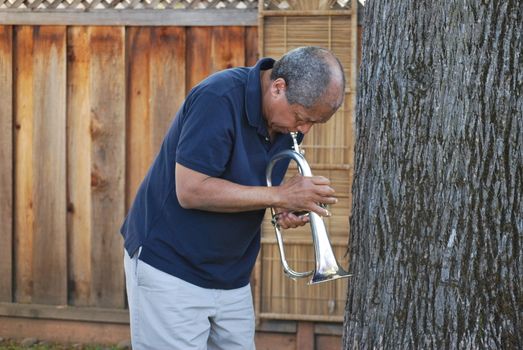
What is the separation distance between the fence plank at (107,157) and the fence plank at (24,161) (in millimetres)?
401

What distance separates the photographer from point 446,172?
338cm

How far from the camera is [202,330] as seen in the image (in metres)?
3.84

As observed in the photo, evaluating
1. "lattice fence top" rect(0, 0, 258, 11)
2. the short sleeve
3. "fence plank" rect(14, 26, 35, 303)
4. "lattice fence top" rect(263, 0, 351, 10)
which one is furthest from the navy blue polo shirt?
"fence plank" rect(14, 26, 35, 303)

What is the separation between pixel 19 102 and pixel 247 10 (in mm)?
1503

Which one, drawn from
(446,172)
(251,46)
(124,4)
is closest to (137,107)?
(124,4)

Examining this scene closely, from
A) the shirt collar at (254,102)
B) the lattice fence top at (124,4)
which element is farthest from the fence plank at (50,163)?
the shirt collar at (254,102)

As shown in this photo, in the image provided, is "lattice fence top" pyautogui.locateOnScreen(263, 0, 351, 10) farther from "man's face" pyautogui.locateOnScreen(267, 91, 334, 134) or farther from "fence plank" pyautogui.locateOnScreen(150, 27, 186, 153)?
"man's face" pyautogui.locateOnScreen(267, 91, 334, 134)

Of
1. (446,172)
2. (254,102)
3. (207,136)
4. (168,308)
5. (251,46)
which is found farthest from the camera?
(251,46)

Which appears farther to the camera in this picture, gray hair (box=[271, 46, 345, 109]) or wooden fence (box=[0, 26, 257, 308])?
wooden fence (box=[0, 26, 257, 308])

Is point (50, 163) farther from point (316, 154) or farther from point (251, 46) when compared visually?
point (316, 154)

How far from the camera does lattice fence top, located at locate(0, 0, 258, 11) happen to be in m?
5.90

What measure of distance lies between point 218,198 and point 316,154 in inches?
89.2

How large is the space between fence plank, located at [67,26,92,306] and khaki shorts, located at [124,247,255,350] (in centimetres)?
229

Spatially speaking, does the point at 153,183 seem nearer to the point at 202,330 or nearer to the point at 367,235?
the point at 202,330
